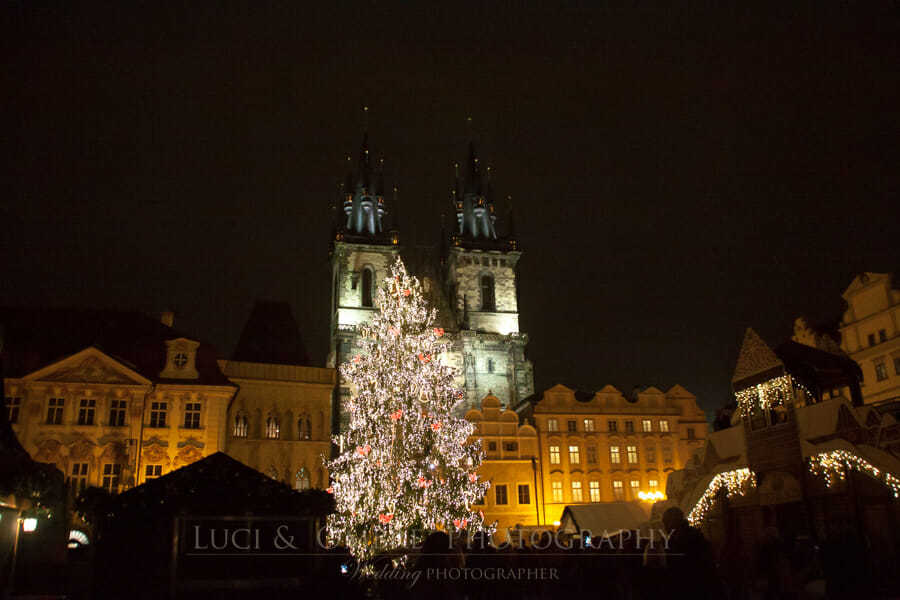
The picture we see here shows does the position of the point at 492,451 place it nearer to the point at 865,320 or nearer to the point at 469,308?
the point at 469,308

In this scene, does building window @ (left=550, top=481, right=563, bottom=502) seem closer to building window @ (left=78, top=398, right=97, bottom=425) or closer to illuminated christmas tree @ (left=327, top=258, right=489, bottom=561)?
illuminated christmas tree @ (left=327, top=258, right=489, bottom=561)

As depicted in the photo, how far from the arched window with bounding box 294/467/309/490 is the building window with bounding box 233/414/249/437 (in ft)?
11.2

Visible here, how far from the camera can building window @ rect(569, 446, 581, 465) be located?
43938 millimetres

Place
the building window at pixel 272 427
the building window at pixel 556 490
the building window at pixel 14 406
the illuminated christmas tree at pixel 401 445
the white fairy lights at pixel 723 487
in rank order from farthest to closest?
the building window at pixel 556 490 < the building window at pixel 272 427 < the building window at pixel 14 406 < the illuminated christmas tree at pixel 401 445 < the white fairy lights at pixel 723 487

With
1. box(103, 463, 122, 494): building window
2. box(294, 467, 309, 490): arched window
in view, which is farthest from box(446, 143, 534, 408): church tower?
box(103, 463, 122, 494): building window

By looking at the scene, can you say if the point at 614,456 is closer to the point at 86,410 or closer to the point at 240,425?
the point at 240,425

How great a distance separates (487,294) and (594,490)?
2080 cm

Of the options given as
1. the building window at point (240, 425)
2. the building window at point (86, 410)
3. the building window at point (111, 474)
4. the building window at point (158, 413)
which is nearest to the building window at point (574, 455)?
the building window at point (240, 425)

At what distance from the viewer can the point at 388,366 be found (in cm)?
2734

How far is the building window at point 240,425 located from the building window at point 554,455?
18.8 m

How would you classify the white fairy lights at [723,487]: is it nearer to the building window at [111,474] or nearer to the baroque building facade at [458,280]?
the building window at [111,474]

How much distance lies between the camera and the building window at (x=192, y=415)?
3225 cm

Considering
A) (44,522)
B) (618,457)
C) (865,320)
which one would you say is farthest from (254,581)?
(618,457)

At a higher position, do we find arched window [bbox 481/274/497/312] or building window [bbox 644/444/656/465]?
arched window [bbox 481/274/497/312]
